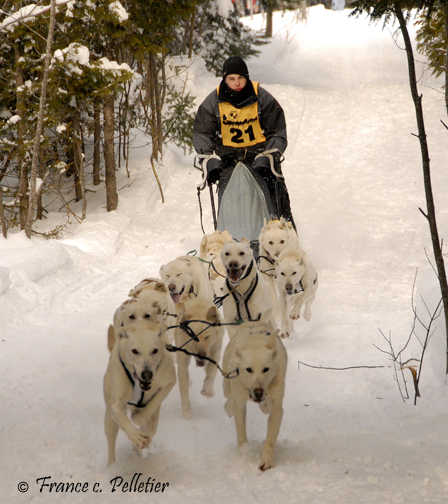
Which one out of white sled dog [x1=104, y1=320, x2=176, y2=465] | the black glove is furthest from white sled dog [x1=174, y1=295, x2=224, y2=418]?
the black glove

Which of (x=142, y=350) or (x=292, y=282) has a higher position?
(x=142, y=350)

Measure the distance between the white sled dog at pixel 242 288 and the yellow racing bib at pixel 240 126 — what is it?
2562mm

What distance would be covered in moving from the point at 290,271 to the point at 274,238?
904mm

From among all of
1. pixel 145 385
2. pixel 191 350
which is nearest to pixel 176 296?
pixel 191 350

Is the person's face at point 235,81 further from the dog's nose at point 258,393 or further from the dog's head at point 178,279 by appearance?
the dog's nose at point 258,393

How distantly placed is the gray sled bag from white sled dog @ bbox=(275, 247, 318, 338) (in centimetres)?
113

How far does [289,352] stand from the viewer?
15.6ft

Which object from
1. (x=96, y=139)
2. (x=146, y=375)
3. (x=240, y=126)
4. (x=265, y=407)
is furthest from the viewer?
(x=96, y=139)

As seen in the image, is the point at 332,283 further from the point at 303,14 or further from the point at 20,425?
the point at 303,14

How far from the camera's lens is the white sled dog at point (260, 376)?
2.57 metres

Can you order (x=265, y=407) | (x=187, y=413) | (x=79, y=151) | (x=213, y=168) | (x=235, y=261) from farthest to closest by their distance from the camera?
(x=79, y=151)
(x=213, y=168)
(x=235, y=261)
(x=187, y=413)
(x=265, y=407)

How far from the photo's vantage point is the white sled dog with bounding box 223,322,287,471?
2570 millimetres

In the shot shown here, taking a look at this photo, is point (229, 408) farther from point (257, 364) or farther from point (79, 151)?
point (79, 151)

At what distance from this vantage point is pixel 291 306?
5531 mm
